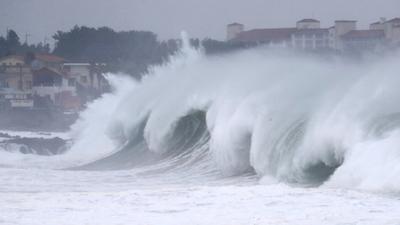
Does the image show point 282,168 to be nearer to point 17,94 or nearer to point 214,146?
point 214,146

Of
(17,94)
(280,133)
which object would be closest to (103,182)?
(280,133)

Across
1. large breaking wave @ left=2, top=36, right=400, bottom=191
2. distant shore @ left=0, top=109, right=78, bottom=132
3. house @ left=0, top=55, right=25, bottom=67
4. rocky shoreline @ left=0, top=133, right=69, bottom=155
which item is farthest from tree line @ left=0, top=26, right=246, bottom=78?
large breaking wave @ left=2, top=36, right=400, bottom=191

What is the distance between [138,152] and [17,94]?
131ft

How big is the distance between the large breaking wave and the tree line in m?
32.5

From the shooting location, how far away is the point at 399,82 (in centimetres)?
1716

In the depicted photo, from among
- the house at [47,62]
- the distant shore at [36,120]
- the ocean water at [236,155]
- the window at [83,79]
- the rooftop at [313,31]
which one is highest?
the rooftop at [313,31]

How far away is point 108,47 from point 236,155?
62.7 metres

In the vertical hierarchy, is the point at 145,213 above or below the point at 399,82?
below

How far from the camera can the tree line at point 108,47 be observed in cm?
6789

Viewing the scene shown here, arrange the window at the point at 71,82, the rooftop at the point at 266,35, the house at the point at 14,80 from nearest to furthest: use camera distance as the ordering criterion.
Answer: the rooftop at the point at 266,35, the house at the point at 14,80, the window at the point at 71,82

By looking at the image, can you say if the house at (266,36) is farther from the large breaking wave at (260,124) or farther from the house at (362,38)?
the large breaking wave at (260,124)

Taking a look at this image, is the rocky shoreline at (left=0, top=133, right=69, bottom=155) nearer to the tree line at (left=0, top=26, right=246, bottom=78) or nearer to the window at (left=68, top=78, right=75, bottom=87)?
the tree line at (left=0, top=26, right=246, bottom=78)

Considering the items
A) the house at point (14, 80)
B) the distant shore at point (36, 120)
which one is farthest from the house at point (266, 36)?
the house at point (14, 80)

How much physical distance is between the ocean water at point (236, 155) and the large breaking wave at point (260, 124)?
0.04 meters
